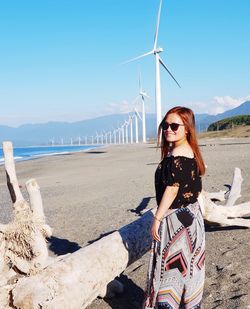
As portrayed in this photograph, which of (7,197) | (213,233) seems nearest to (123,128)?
(7,197)

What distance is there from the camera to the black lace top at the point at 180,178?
3.80m

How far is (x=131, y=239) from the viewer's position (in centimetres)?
525

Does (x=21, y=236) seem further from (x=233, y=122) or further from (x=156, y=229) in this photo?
(x=233, y=122)

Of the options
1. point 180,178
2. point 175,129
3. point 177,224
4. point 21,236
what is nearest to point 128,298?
point 21,236

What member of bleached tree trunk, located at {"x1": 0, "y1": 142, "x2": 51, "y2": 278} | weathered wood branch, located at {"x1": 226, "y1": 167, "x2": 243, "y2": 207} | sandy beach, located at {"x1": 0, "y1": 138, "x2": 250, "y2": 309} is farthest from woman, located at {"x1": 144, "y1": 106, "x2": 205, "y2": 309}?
weathered wood branch, located at {"x1": 226, "y1": 167, "x2": 243, "y2": 207}

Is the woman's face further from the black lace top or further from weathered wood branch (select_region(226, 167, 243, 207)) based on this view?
weathered wood branch (select_region(226, 167, 243, 207))

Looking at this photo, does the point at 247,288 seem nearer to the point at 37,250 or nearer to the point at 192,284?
the point at 192,284

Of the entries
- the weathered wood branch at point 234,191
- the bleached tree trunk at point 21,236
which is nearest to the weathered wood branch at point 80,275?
the bleached tree trunk at point 21,236

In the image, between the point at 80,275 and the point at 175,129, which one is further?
the point at 80,275

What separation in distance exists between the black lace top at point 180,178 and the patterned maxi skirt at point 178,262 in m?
0.09

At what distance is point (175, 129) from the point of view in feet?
13.0

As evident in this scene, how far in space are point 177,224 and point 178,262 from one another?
36 cm

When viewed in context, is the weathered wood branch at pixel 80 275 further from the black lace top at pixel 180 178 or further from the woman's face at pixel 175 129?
the woman's face at pixel 175 129

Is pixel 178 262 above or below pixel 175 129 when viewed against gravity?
below
